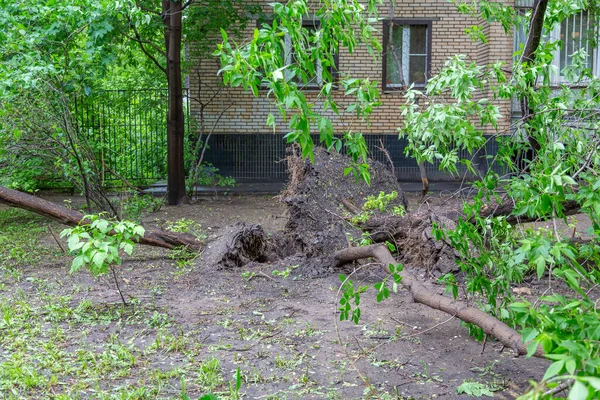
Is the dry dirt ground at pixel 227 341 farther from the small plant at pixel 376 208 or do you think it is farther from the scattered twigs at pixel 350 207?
the scattered twigs at pixel 350 207

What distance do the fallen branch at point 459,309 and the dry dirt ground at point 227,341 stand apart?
0.20 m

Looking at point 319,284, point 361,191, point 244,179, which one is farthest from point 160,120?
point 319,284

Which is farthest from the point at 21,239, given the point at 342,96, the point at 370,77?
the point at 370,77

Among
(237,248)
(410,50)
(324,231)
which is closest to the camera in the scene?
(237,248)

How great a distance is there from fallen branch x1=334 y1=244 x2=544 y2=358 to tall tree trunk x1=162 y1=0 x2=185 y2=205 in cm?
789

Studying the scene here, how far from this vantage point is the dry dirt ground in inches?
171

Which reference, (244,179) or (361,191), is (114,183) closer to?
(244,179)

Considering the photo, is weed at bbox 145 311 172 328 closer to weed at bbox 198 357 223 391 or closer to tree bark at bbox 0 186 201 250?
weed at bbox 198 357 223 391

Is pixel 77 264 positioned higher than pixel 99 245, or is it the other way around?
pixel 99 245

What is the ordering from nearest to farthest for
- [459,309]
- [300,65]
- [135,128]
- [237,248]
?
[300,65] < [459,309] < [237,248] < [135,128]

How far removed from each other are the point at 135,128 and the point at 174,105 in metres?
3.28

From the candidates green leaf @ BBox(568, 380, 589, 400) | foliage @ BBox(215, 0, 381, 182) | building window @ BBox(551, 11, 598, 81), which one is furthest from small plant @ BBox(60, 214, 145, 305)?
building window @ BBox(551, 11, 598, 81)

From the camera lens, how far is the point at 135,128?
16.2 meters

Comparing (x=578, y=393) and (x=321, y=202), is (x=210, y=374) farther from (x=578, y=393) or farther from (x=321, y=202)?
(x=321, y=202)
